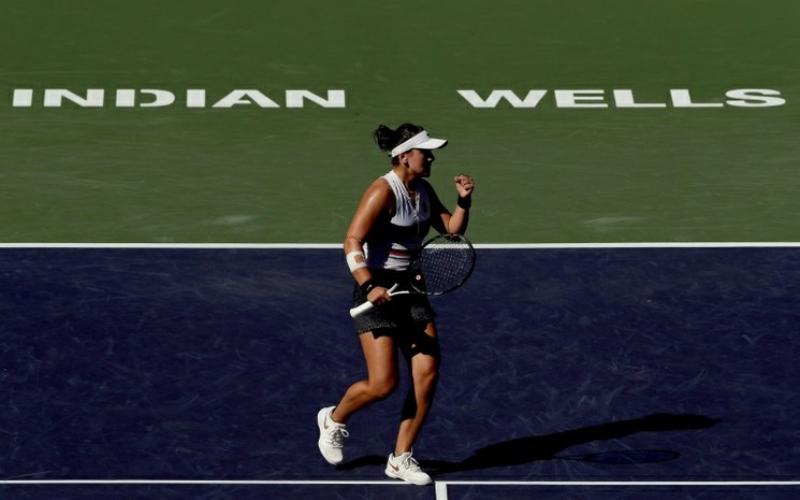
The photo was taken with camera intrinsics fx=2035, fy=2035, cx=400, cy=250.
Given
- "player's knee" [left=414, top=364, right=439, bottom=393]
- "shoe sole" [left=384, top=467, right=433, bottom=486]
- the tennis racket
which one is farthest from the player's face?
"shoe sole" [left=384, top=467, right=433, bottom=486]

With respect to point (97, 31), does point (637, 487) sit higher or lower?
lower

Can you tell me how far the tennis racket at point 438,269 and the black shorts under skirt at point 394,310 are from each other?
1.8 inches

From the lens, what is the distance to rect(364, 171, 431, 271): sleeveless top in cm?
1423

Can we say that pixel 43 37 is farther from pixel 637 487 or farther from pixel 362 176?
pixel 637 487

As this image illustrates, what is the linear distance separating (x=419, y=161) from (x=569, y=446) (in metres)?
2.60

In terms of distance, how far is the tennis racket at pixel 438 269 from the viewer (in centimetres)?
1420

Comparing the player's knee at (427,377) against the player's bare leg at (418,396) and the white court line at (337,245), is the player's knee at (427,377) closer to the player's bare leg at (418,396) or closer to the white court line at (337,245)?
the player's bare leg at (418,396)

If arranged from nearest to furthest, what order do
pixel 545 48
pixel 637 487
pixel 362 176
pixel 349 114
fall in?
pixel 637 487
pixel 362 176
pixel 349 114
pixel 545 48

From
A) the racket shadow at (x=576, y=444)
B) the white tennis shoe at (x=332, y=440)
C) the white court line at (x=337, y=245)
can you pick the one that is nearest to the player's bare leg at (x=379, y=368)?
the white tennis shoe at (x=332, y=440)

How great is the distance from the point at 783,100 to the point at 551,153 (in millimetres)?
3282

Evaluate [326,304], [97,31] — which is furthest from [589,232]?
[97,31]

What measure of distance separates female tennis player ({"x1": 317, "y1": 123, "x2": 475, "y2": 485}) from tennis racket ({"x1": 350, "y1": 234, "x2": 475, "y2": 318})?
2.8 inches

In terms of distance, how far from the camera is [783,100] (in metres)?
24.0

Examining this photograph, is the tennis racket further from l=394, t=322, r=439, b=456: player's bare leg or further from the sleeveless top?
l=394, t=322, r=439, b=456: player's bare leg
